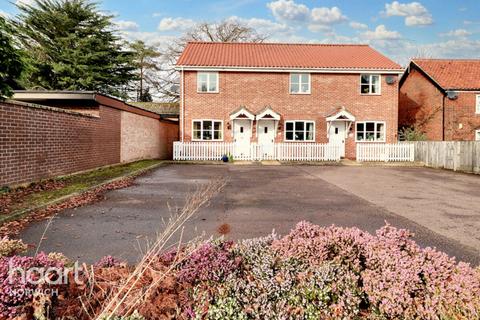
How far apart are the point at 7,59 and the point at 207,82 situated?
654 inches

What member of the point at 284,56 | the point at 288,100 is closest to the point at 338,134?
the point at 288,100

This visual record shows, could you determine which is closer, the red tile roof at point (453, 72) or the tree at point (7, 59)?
the tree at point (7, 59)

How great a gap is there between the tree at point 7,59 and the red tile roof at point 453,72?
28.3 m

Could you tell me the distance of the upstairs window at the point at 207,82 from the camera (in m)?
23.5

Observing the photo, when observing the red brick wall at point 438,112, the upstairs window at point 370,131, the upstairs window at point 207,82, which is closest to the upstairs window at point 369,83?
the upstairs window at point 370,131

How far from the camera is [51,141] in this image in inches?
420

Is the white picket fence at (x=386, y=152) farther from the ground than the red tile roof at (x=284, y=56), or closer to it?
closer to it

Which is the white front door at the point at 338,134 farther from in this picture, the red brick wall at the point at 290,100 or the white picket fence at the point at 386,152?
the white picket fence at the point at 386,152

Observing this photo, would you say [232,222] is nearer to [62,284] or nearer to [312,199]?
[312,199]

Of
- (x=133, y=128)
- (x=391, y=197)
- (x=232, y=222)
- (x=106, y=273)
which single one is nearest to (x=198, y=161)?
(x=133, y=128)

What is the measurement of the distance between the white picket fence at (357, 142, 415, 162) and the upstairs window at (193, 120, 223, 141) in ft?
31.6

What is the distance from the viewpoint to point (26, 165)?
9281 millimetres

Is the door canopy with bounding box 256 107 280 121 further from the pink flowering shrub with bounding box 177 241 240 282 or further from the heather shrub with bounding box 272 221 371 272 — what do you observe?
the pink flowering shrub with bounding box 177 241 240 282

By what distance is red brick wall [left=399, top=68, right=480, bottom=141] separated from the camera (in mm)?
26297
